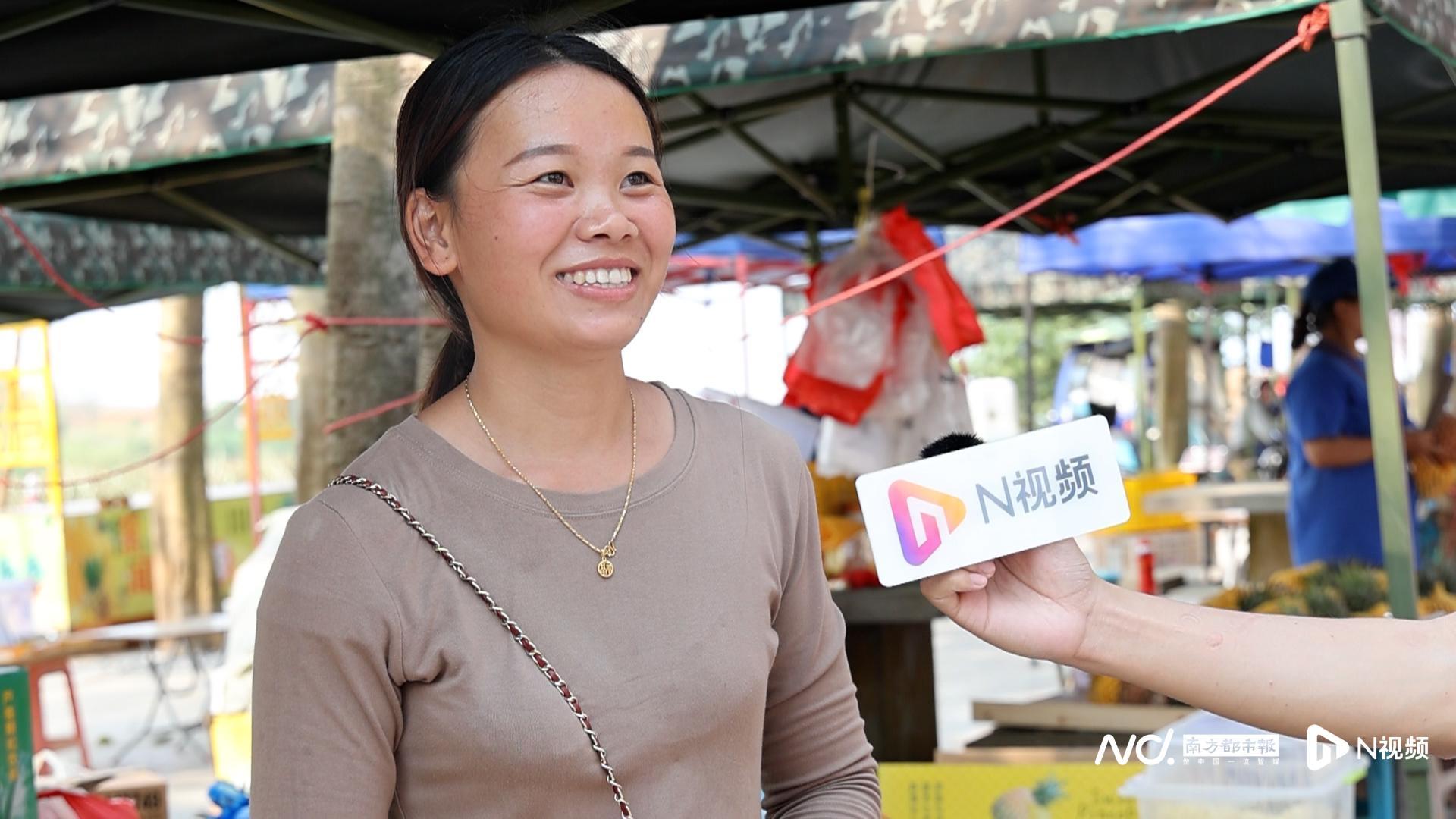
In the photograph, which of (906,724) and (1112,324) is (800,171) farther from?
(1112,324)

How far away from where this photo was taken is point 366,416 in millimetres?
3898

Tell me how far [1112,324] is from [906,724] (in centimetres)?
3054

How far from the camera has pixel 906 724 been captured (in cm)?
443

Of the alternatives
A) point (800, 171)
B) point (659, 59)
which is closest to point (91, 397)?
point (800, 171)

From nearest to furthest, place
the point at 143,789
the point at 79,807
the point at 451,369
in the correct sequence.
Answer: the point at 451,369
the point at 79,807
the point at 143,789

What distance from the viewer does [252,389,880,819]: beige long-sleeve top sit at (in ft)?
4.40

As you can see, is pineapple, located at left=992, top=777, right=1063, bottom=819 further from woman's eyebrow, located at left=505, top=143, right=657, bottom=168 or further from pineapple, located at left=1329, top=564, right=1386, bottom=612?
woman's eyebrow, located at left=505, top=143, right=657, bottom=168

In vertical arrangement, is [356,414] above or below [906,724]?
above

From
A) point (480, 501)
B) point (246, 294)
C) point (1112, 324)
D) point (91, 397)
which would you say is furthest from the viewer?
point (1112, 324)

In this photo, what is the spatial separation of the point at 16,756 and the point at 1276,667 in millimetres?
2445

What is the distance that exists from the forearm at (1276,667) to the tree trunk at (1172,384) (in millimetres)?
15432
